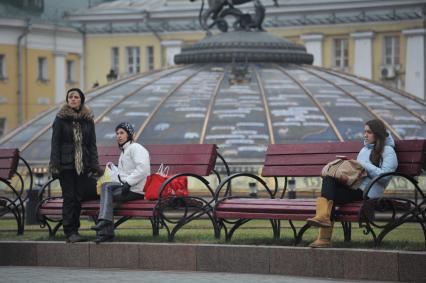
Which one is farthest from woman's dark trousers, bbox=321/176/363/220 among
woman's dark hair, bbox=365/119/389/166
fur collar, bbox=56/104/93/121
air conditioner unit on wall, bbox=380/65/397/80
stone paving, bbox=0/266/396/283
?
air conditioner unit on wall, bbox=380/65/397/80

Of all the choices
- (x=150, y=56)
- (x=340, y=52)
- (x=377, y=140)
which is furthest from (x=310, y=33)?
(x=377, y=140)

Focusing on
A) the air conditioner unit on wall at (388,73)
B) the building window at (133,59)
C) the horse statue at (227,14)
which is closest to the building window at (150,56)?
the building window at (133,59)

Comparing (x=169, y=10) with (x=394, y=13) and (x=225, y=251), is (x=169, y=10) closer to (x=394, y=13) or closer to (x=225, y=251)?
(x=394, y=13)

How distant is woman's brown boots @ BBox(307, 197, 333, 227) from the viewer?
13836 millimetres

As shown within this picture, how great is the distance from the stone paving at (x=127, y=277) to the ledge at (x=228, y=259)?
13 centimetres

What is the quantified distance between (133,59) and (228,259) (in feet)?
184

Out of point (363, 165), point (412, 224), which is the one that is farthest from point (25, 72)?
point (363, 165)

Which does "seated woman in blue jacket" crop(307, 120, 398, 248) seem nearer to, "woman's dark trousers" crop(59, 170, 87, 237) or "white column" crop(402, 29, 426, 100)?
"woman's dark trousers" crop(59, 170, 87, 237)

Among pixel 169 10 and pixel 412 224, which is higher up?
pixel 169 10

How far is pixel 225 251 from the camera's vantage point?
46.8ft

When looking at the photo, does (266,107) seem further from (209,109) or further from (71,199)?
(71,199)

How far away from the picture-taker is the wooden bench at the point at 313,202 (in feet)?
45.8

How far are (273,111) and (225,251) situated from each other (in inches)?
607

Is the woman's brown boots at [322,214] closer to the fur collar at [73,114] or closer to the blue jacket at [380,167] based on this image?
the blue jacket at [380,167]
